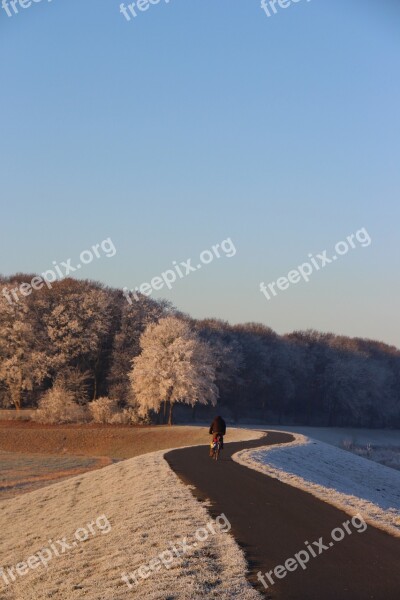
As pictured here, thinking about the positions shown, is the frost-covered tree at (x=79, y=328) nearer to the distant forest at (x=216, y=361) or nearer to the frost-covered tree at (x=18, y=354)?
the distant forest at (x=216, y=361)

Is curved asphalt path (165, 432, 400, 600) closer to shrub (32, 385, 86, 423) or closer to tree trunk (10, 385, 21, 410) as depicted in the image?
shrub (32, 385, 86, 423)

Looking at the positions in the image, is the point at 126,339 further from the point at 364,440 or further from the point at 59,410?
the point at 364,440

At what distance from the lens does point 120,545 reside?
14.8 metres

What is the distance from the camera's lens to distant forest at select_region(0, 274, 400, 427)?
257 feet

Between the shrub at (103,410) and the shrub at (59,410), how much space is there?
1398 mm

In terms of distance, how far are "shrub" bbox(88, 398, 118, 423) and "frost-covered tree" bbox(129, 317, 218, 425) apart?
2.68m

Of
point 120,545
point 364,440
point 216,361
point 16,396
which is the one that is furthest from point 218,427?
point 364,440

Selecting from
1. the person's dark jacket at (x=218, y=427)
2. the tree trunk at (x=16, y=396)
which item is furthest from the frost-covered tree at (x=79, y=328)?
the person's dark jacket at (x=218, y=427)

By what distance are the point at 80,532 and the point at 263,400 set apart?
273ft

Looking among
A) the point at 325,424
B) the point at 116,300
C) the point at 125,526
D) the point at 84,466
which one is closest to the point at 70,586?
the point at 125,526

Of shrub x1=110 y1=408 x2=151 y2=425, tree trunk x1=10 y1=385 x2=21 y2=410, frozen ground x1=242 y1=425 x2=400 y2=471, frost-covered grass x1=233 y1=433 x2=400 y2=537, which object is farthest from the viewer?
tree trunk x1=10 y1=385 x2=21 y2=410

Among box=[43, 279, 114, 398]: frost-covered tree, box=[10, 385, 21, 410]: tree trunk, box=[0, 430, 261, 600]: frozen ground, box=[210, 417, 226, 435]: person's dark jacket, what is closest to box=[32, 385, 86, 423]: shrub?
box=[43, 279, 114, 398]: frost-covered tree

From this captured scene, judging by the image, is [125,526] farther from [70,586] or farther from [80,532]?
[70,586]

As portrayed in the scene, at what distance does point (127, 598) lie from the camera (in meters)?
11.1
